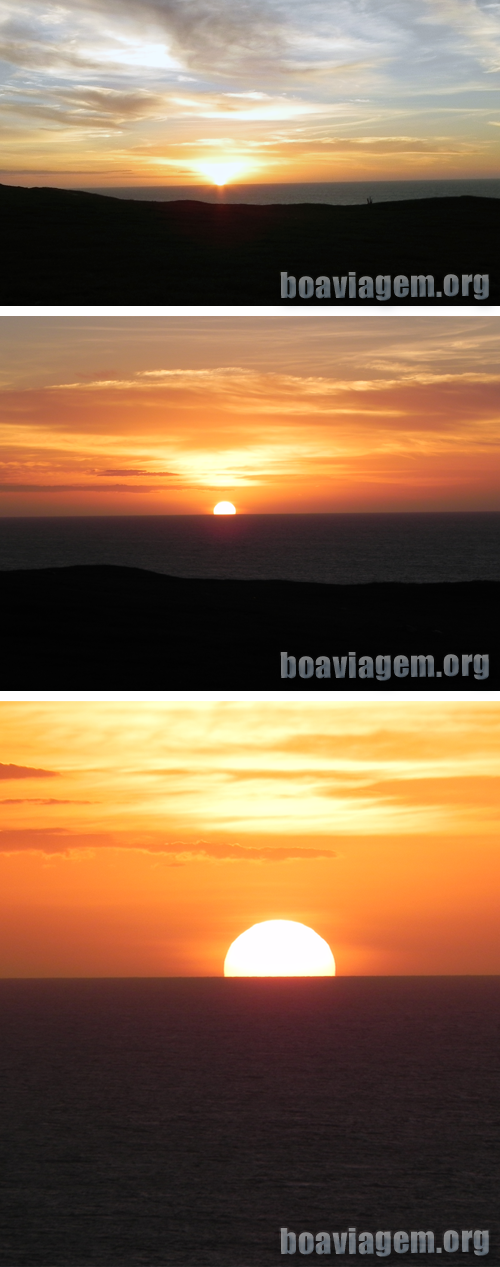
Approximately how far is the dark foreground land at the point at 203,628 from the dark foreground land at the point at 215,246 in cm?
788

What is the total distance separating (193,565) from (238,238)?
129 ft

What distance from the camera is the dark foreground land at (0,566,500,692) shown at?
27.4 m

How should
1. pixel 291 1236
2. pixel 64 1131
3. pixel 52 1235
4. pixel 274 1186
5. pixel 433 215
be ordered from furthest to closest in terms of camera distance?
pixel 64 1131, pixel 274 1186, pixel 52 1235, pixel 291 1236, pixel 433 215

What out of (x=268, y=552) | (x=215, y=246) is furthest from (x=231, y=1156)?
(x=215, y=246)

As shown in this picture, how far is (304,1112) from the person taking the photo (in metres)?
141

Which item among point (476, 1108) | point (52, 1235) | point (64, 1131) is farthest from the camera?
point (476, 1108)

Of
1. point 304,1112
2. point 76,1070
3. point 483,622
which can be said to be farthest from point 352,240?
point 76,1070

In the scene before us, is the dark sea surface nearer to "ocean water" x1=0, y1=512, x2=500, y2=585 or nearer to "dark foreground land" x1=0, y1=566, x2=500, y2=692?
"ocean water" x1=0, y1=512, x2=500, y2=585

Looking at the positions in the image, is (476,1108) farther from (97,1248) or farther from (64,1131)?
(97,1248)

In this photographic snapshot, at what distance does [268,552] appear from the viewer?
312 ft

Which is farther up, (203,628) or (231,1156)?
(203,628)

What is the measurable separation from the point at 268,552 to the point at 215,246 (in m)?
55.6

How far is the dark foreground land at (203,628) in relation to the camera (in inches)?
1077

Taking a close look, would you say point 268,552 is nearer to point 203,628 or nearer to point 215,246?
point 215,246
